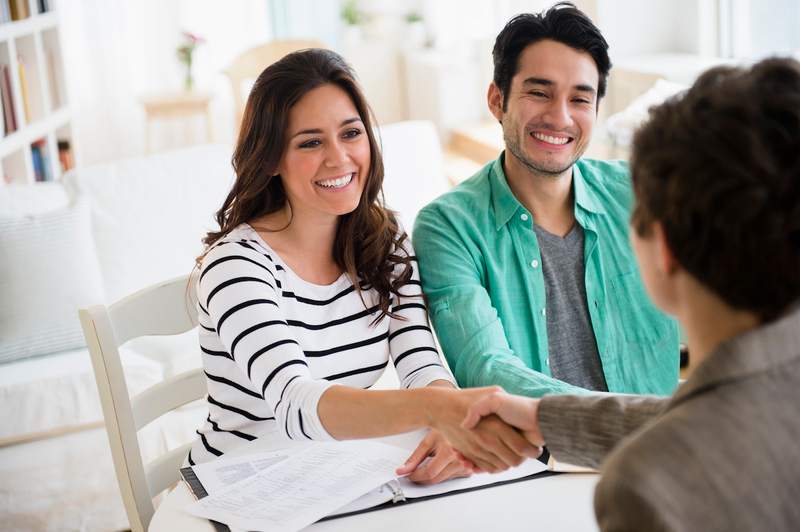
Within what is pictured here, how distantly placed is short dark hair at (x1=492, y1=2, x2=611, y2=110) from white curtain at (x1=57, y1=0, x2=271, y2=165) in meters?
5.28

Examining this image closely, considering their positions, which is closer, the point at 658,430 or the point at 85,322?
the point at 658,430

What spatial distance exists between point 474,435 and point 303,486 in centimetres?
25

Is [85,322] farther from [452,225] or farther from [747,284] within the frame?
[747,284]

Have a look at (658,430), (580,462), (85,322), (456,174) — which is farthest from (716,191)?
(456,174)

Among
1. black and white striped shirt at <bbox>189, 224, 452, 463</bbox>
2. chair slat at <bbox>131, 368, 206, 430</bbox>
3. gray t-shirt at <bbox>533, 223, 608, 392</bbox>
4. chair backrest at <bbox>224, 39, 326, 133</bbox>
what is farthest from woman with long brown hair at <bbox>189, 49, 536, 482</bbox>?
chair backrest at <bbox>224, 39, 326, 133</bbox>

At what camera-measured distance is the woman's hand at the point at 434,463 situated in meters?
1.31

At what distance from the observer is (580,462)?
1103 millimetres

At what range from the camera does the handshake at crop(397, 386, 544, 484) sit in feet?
3.93

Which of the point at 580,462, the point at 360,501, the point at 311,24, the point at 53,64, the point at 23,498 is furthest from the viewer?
the point at 311,24

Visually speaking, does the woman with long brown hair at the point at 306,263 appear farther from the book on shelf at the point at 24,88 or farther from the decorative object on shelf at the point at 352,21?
the decorative object on shelf at the point at 352,21

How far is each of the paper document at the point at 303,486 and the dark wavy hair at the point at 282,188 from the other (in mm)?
362

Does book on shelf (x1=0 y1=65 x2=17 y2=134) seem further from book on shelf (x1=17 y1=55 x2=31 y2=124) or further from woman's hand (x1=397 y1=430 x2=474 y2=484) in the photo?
woman's hand (x1=397 y1=430 x2=474 y2=484)

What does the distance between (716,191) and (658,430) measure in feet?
0.61

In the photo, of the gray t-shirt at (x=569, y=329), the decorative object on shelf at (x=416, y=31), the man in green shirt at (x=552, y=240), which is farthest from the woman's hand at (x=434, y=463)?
the decorative object on shelf at (x=416, y=31)
